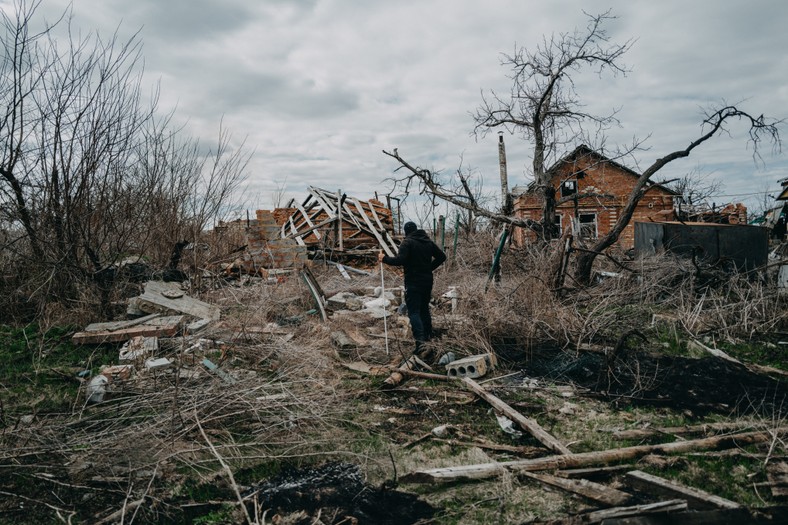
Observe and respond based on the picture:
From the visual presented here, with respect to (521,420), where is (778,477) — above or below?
below

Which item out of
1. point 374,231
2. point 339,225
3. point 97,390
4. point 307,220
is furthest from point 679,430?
point 307,220

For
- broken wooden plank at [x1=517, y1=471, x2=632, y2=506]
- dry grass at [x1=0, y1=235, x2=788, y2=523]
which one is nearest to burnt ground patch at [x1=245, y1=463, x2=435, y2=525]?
dry grass at [x1=0, y1=235, x2=788, y2=523]

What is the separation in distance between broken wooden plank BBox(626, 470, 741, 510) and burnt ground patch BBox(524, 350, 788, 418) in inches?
65.1

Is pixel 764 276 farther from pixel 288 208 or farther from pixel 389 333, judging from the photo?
pixel 288 208

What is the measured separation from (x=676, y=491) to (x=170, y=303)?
7278 millimetres

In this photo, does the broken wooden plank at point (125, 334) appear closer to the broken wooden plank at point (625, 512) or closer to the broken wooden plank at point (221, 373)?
the broken wooden plank at point (221, 373)

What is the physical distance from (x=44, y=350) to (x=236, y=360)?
244cm

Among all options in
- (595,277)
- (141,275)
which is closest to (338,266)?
(141,275)

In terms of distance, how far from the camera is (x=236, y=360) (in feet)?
19.5

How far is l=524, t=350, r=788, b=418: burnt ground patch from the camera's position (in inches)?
180

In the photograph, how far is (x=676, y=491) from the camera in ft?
9.46

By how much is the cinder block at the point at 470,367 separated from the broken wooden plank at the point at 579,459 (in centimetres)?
195

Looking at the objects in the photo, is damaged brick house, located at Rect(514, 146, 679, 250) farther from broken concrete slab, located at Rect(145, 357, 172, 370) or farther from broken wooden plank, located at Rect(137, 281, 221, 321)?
broken concrete slab, located at Rect(145, 357, 172, 370)

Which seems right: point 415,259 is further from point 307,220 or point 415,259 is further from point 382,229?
point 307,220
